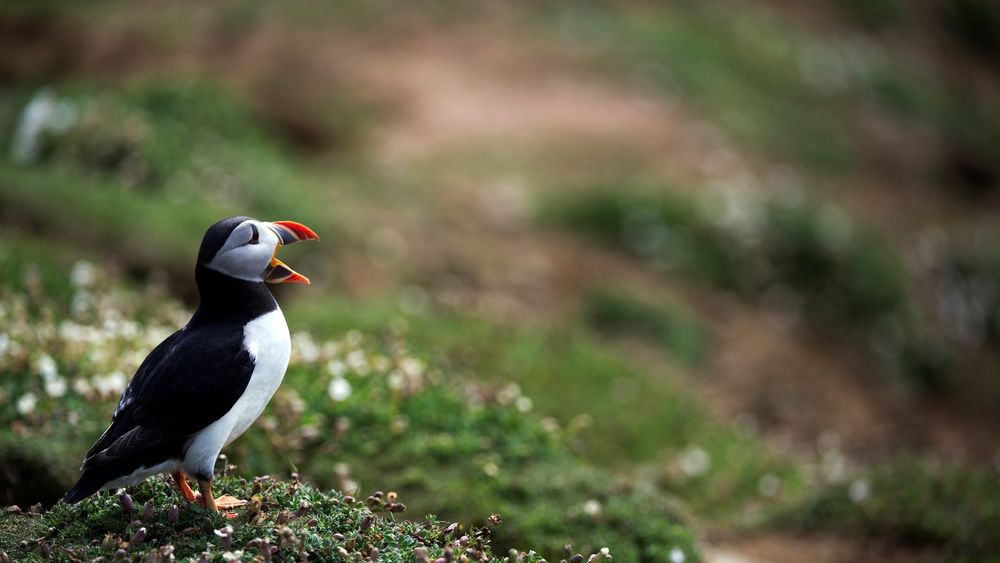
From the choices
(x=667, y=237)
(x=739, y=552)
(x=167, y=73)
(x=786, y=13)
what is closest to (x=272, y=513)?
(x=739, y=552)

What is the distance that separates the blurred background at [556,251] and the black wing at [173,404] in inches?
58.9

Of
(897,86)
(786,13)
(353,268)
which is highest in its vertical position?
(786,13)

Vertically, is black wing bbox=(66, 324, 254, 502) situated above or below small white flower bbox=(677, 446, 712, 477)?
below

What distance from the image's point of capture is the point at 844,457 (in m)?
10.1

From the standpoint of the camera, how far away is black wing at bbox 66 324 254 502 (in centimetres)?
421

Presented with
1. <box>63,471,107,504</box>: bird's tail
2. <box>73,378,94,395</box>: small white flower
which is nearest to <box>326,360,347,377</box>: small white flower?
<box>73,378,94,395</box>: small white flower

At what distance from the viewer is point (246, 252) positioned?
A: 4445 millimetres

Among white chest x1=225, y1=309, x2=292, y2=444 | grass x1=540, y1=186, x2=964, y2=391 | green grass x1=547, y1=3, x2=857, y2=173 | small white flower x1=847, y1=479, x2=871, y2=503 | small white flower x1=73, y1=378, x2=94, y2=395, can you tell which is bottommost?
small white flower x1=73, y1=378, x2=94, y2=395

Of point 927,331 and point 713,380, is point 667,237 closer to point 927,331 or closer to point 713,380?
point 713,380

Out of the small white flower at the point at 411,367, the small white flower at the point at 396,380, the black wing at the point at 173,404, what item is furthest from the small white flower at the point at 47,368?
the black wing at the point at 173,404

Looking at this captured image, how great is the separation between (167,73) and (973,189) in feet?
42.4

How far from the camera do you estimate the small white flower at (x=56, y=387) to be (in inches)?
247

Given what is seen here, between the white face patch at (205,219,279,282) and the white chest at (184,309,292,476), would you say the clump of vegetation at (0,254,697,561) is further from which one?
the white face patch at (205,219,279,282)

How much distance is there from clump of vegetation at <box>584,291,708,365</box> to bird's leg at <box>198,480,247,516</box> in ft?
24.2
